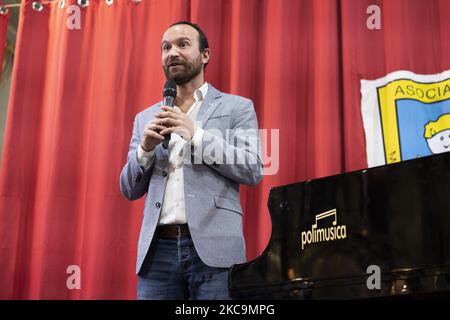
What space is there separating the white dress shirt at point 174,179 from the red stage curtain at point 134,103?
1.06m

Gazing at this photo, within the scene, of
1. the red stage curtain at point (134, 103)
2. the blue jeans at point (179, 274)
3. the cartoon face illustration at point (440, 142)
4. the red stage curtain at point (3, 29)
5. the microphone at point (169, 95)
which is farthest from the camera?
the red stage curtain at point (3, 29)

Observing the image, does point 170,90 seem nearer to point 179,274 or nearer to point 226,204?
point 226,204

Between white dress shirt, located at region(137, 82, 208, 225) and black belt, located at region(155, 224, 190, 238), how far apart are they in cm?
1

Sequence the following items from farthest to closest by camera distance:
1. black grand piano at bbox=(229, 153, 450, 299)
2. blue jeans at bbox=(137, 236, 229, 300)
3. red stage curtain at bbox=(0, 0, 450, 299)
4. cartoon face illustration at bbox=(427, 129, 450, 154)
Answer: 1. red stage curtain at bbox=(0, 0, 450, 299)
2. cartoon face illustration at bbox=(427, 129, 450, 154)
3. blue jeans at bbox=(137, 236, 229, 300)
4. black grand piano at bbox=(229, 153, 450, 299)

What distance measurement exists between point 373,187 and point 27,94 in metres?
2.30

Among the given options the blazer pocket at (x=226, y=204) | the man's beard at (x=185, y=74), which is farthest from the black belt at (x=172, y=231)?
the man's beard at (x=185, y=74)

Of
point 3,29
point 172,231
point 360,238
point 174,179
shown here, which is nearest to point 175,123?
point 174,179

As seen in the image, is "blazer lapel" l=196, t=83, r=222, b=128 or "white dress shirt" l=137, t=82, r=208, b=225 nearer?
"white dress shirt" l=137, t=82, r=208, b=225

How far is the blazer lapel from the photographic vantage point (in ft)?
6.33

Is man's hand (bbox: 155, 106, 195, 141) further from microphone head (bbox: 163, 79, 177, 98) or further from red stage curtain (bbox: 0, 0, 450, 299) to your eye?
red stage curtain (bbox: 0, 0, 450, 299)

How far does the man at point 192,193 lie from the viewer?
1748 mm

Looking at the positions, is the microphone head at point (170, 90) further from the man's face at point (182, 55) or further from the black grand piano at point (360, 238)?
the black grand piano at point (360, 238)

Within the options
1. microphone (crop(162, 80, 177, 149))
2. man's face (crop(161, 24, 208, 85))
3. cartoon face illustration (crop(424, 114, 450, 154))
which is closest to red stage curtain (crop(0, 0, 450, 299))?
cartoon face illustration (crop(424, 114, 450, 154))

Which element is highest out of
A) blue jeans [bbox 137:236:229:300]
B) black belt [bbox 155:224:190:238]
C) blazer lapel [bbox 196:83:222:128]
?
blazer lapel [bbox 196:83:222:128]
